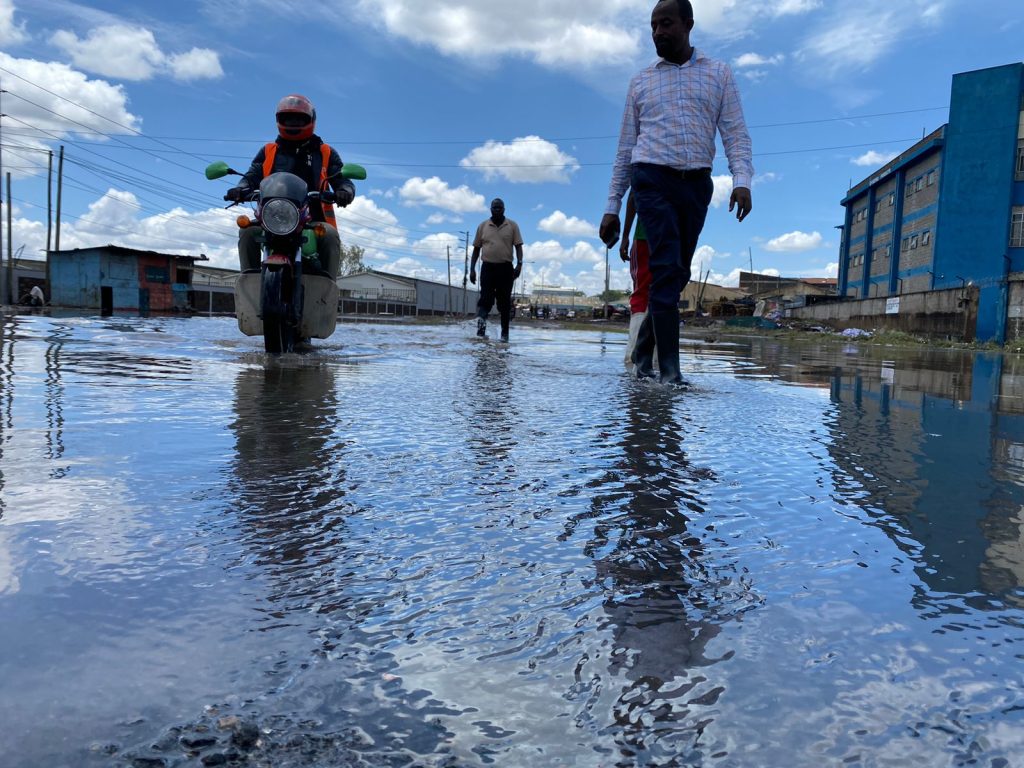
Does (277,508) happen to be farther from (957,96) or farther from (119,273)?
(957,96)

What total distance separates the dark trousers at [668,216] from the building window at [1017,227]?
44.6m

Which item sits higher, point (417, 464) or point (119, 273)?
point (119, 273)

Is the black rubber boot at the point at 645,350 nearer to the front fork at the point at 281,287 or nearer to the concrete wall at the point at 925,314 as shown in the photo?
the front fork at the point at 281,287

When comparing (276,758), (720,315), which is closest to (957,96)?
(720,315)

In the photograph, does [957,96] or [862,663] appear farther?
[957,96]

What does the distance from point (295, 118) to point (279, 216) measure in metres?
1.07

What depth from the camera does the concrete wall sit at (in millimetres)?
24297

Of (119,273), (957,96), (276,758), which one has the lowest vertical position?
(276,758)

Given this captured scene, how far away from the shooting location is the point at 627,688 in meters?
0.92

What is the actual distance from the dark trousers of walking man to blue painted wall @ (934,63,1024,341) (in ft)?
141

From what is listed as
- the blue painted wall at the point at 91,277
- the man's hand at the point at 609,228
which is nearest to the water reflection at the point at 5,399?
the man's hand at the point at 609,228

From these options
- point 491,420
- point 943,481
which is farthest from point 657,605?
point 491,420

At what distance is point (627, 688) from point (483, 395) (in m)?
2.89

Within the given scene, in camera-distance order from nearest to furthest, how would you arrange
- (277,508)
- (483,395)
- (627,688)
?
(627,688) → (277,508) → (483,395)
